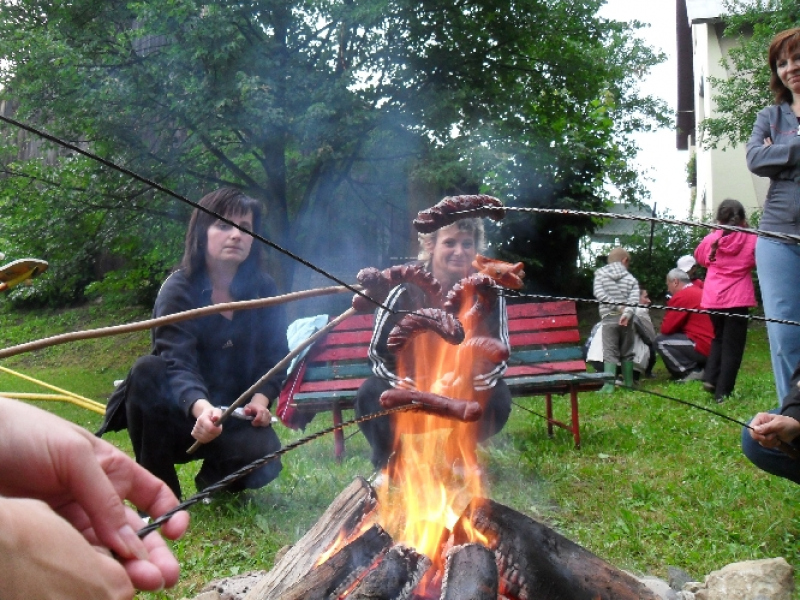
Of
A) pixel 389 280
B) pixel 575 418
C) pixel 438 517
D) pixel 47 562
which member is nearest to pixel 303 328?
pixel 575 418

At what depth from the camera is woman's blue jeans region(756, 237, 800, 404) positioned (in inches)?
142

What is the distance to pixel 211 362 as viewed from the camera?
140 inches

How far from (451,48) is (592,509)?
235 inches

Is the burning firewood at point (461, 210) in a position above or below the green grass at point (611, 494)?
above

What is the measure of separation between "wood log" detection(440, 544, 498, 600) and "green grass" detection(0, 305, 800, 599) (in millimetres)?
1205

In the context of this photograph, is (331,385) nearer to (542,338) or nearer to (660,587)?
(542,338)

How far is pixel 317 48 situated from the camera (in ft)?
25.5

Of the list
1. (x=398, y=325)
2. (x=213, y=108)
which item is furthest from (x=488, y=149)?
(x=398, y=325)

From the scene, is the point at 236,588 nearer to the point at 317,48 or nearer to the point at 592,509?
the point at 592,509

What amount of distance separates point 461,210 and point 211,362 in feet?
5.61

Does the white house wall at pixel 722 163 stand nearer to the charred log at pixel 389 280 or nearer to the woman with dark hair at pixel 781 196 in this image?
the woman with dark hair at pixel 781 196

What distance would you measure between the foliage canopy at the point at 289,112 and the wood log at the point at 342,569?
519 centimetres

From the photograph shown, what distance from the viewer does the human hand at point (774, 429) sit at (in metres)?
2.56

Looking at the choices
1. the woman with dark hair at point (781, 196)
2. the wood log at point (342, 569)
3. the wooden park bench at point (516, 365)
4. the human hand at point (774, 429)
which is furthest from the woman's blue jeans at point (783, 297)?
the wood log at point (342, 569)
